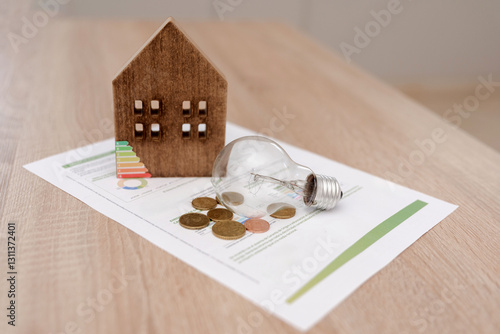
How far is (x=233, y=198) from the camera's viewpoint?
2.31 ft

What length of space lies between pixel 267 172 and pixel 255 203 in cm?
5

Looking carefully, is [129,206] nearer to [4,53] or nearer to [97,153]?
[97,153]

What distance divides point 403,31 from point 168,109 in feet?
8.63

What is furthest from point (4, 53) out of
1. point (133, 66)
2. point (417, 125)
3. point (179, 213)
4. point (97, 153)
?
point (417, 125)

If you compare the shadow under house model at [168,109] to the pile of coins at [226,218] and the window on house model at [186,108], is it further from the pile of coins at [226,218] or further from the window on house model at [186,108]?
the pile of coins at [226,218]

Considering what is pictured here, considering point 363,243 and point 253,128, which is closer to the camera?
point 363,243

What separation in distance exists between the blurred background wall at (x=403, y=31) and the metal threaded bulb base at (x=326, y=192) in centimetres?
218

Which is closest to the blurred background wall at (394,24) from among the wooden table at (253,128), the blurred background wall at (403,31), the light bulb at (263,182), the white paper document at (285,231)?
the blurred background wall at (403,31)

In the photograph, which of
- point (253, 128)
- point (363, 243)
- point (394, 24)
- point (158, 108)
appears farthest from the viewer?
point (394, 24)

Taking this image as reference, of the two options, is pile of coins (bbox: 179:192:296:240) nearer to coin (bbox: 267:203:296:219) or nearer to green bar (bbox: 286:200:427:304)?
coin (bbox: 267:203:296:219)

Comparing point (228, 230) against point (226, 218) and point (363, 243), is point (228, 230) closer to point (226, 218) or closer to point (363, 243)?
point (226, 218)

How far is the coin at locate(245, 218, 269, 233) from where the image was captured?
26.0 inches

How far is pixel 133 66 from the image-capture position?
2.35 feet

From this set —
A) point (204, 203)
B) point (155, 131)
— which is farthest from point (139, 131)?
point (204, 203)
